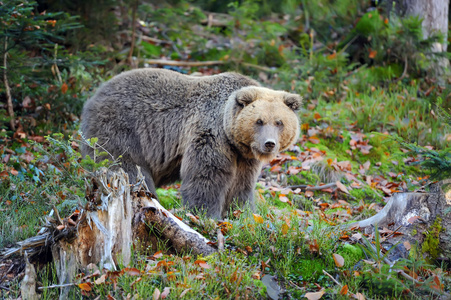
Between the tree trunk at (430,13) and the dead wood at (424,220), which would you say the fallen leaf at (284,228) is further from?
the tree trunk at (430,13)

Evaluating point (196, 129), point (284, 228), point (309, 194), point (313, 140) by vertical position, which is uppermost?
point (196, 129)

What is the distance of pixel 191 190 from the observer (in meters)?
5.74

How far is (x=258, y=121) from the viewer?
5691mm

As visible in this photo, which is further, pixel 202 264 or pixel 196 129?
pixel 196 129

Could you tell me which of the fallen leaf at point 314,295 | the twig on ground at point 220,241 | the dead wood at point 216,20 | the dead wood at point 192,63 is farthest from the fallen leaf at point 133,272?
the dead wood at point 216,20

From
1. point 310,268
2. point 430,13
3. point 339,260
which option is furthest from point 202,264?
point 430,13

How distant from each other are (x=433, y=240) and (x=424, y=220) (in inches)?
8.7

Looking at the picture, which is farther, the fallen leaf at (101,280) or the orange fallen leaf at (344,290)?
the orange fallen leaf at (344,290)

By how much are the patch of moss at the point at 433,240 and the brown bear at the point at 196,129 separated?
1.99 metres

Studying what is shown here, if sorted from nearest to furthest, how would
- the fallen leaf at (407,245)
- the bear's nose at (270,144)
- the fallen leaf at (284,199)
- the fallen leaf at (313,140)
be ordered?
the fallen leaf at (407,245) < the bear's nose at (270,144) < the fallen leaf at (284,199) < the fallen leaf at (313,140)

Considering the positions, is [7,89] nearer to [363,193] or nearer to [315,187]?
[315,187]

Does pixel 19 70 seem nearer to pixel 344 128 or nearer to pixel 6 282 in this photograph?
pixel 6 282

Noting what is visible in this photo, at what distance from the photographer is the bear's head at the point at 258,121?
18.5ft

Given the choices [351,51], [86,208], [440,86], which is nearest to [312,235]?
[86,208]
